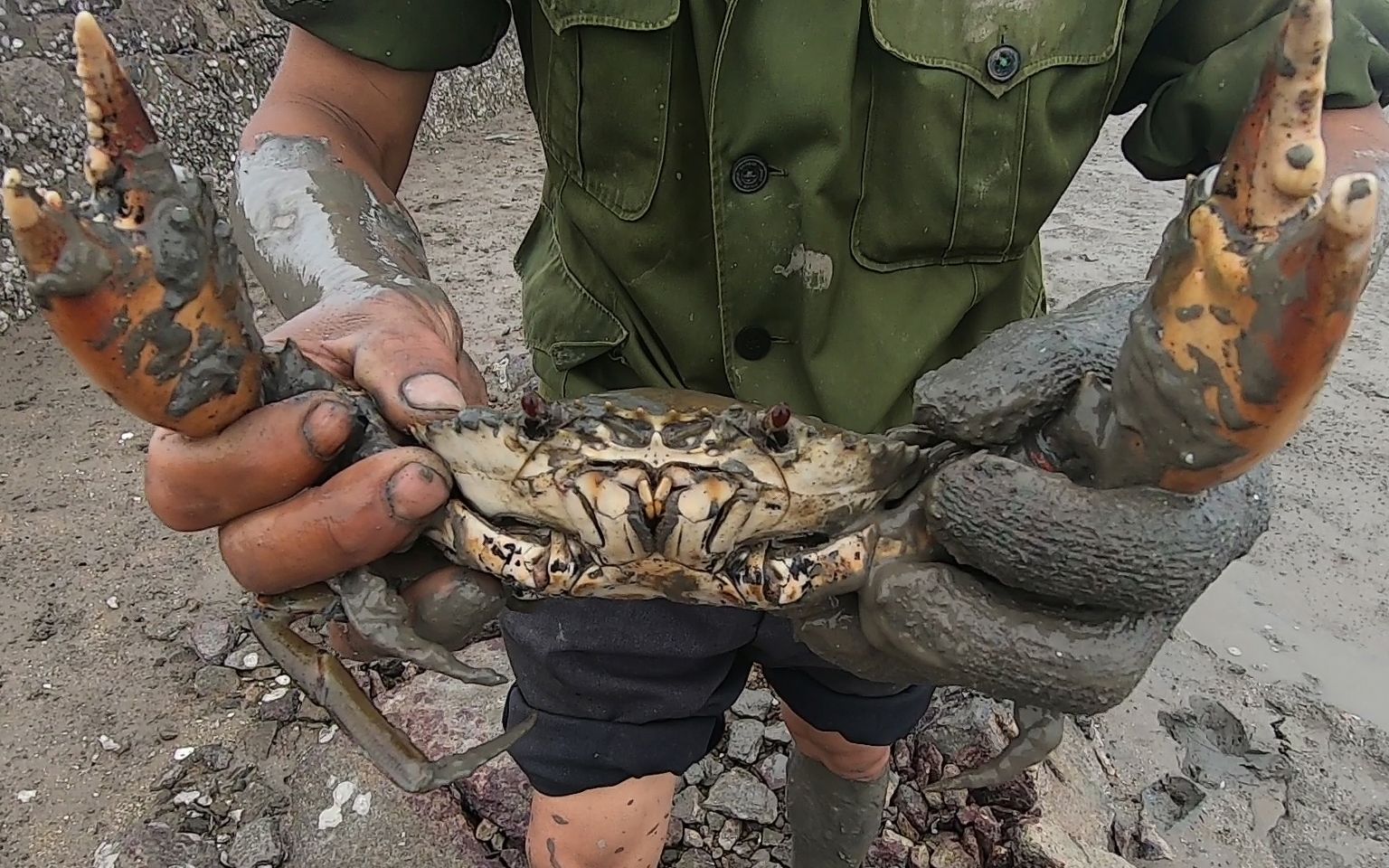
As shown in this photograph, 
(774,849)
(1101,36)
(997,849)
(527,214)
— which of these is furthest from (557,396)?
(527,214)

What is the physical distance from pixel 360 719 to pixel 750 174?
0.93m

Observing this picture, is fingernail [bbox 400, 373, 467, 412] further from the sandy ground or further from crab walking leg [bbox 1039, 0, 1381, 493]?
the sandy ground

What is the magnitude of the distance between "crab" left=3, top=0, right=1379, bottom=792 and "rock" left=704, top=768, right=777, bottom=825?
1.03 meters

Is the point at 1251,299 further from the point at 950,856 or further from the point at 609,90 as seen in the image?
the point at 950,856

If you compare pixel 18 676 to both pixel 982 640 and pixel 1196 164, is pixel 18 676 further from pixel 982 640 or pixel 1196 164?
pixel 1196 164

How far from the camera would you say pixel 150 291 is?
115cm

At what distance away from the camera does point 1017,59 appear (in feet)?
5.27

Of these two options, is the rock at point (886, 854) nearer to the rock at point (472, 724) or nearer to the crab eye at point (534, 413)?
the rock at point (472, 724)

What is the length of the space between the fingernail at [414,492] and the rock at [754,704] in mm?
1606

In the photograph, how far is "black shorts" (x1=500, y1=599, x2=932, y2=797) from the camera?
1792 millimetres

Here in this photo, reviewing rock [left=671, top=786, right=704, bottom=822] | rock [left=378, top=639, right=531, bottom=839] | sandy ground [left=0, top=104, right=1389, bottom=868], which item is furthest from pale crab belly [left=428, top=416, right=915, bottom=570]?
sandy ground [left=0, top=104, right=1389, bottom=868]

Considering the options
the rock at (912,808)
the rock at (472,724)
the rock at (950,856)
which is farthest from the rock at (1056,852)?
the rock at (472,724)

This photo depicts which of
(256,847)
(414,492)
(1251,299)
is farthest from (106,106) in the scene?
(256,847)

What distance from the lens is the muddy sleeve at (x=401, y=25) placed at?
1704 millimetres
